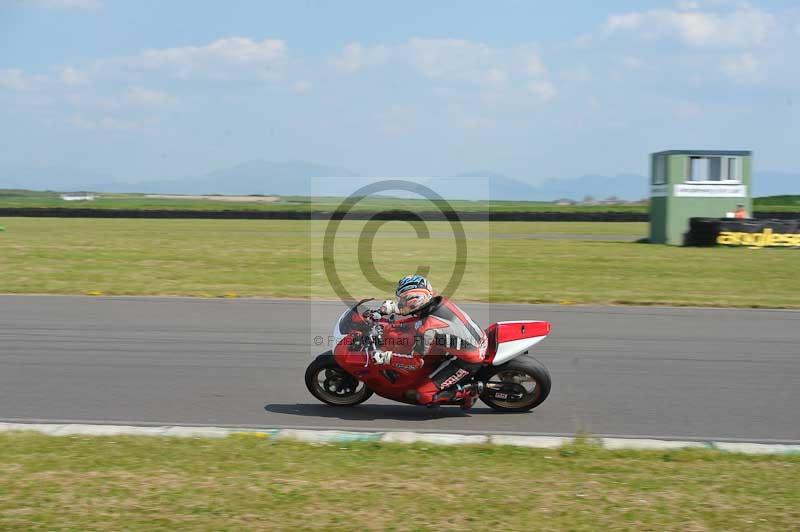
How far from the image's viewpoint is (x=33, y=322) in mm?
12898

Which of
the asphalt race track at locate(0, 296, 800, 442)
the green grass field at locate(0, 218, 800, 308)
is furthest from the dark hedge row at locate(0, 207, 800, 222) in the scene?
the asphalt race track at locate(0, 296, 800, 442)

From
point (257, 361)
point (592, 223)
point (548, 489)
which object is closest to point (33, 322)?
point (257, 361)

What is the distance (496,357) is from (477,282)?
455 inches

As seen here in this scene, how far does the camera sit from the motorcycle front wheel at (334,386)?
8.28 metres

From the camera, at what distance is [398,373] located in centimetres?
802

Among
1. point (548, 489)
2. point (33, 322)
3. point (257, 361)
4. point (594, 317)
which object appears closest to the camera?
point (548, 489)

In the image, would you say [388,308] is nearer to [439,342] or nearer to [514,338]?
[439,342]

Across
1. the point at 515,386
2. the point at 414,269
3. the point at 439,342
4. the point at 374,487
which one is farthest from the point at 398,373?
the point at 414,269

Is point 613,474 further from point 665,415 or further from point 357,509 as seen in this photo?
point 665,415

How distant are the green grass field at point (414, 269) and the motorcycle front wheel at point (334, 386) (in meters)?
8.16

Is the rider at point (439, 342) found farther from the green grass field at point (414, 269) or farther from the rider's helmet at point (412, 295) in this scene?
the green grass field at point (414, 269)

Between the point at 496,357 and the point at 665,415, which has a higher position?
the point at 496,357

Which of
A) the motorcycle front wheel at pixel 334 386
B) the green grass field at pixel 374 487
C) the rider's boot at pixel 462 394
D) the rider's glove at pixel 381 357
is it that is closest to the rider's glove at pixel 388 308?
the rider's glove at pixel 381 357

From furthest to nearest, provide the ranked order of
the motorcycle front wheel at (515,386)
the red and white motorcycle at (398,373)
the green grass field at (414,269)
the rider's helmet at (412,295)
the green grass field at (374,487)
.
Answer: the green grass field at (414,269) < the motorcycle front wheel at (515,386) < the red and white motorcycle at (398,373) < the rider's helmet at (412,295) < the green grass field at (374,487)
